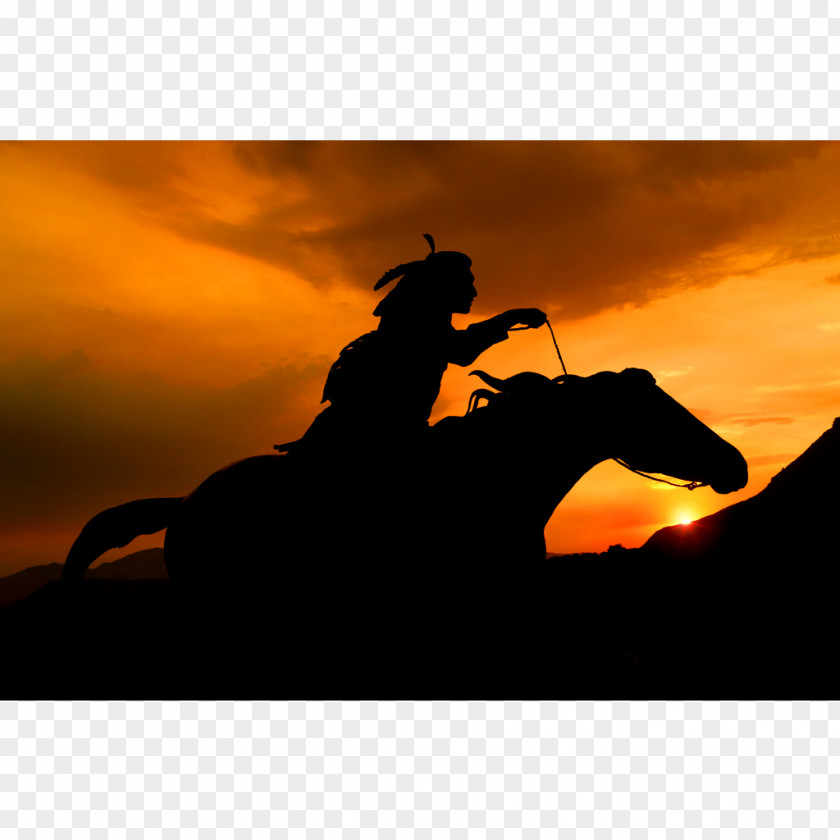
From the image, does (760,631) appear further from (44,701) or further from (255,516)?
(44,701)

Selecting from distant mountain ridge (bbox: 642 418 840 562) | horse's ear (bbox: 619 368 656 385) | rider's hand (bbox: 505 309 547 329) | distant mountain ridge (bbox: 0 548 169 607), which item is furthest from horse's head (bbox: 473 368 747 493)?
distant mountain ridge (bbox: 0 548 169 607)

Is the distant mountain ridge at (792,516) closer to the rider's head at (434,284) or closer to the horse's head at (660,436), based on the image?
the horse's head at (660,436)

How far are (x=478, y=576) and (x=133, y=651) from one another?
9.74ft

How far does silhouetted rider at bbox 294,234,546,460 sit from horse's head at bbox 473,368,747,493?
793mm

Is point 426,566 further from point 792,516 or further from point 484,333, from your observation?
point 792,516

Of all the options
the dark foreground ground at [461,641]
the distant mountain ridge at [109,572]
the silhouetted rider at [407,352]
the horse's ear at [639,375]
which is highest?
the distant mountain ridge at [109,572]

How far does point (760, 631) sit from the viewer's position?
4941mm

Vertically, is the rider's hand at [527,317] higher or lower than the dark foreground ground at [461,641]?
higher

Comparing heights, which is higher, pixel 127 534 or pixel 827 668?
pixel 127 534

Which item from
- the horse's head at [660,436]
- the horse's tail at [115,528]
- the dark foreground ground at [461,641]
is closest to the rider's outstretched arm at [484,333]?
the horse's head at [660,436]

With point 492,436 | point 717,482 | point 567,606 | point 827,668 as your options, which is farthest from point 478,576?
point 827,668

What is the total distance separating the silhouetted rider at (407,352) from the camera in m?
5.70

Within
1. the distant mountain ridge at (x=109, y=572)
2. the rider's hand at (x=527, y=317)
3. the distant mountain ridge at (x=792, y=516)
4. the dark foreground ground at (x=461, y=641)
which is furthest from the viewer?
the distant mountain ridge at (x=109, y=572)

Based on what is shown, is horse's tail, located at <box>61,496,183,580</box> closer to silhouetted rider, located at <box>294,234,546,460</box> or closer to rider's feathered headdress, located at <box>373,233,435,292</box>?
silhouetted rider, located at <box>294,234,546,460</box>
